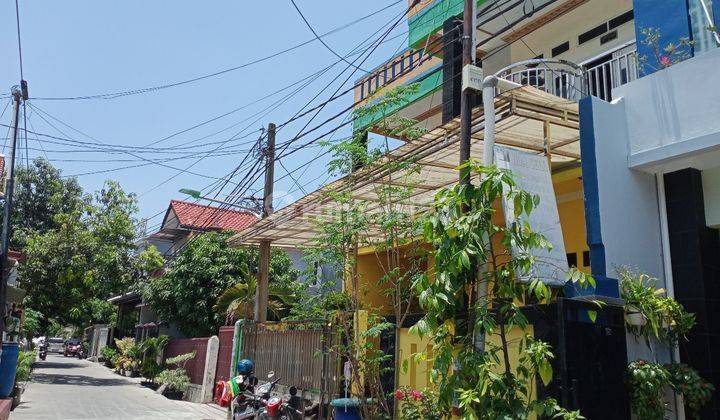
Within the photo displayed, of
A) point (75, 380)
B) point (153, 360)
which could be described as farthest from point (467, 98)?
point (75, 380)

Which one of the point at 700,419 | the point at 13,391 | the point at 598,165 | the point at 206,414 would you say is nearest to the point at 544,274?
the point at 598,165

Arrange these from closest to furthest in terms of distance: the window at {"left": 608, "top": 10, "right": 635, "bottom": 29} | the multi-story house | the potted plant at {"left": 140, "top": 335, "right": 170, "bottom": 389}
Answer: the multi-story house < the window at {"left": 608, "top": 10, "right": 635, "bottom": 29} < the potted plant at {"left": 140, "top": 335, "right": 170, "bottom": 389}

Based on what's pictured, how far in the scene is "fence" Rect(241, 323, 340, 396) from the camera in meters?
9.67

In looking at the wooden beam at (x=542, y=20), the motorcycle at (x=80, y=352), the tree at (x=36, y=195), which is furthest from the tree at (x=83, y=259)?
the motorcycle at (x=80, y=352)

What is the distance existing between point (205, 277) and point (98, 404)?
519 cm

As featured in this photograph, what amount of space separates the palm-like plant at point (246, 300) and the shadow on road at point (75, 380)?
19.9ft

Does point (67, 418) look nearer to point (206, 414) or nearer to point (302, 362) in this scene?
point (206, 414)

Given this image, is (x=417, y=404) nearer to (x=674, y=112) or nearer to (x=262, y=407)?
(x=262, y=407)

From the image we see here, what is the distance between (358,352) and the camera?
7.86 meters

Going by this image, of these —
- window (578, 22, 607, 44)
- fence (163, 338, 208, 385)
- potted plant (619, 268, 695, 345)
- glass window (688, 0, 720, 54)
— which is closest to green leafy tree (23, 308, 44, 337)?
fence (163, 338, 208, 385)

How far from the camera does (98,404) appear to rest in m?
14.5

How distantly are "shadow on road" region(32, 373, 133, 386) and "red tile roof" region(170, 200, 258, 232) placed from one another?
25.9 feet

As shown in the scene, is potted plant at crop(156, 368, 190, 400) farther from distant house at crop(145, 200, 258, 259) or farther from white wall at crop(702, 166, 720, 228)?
white wall at crop(702, 166, 720, 228)

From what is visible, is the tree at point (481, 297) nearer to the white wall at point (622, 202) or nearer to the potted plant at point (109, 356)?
the white wall at point (622, 202)
